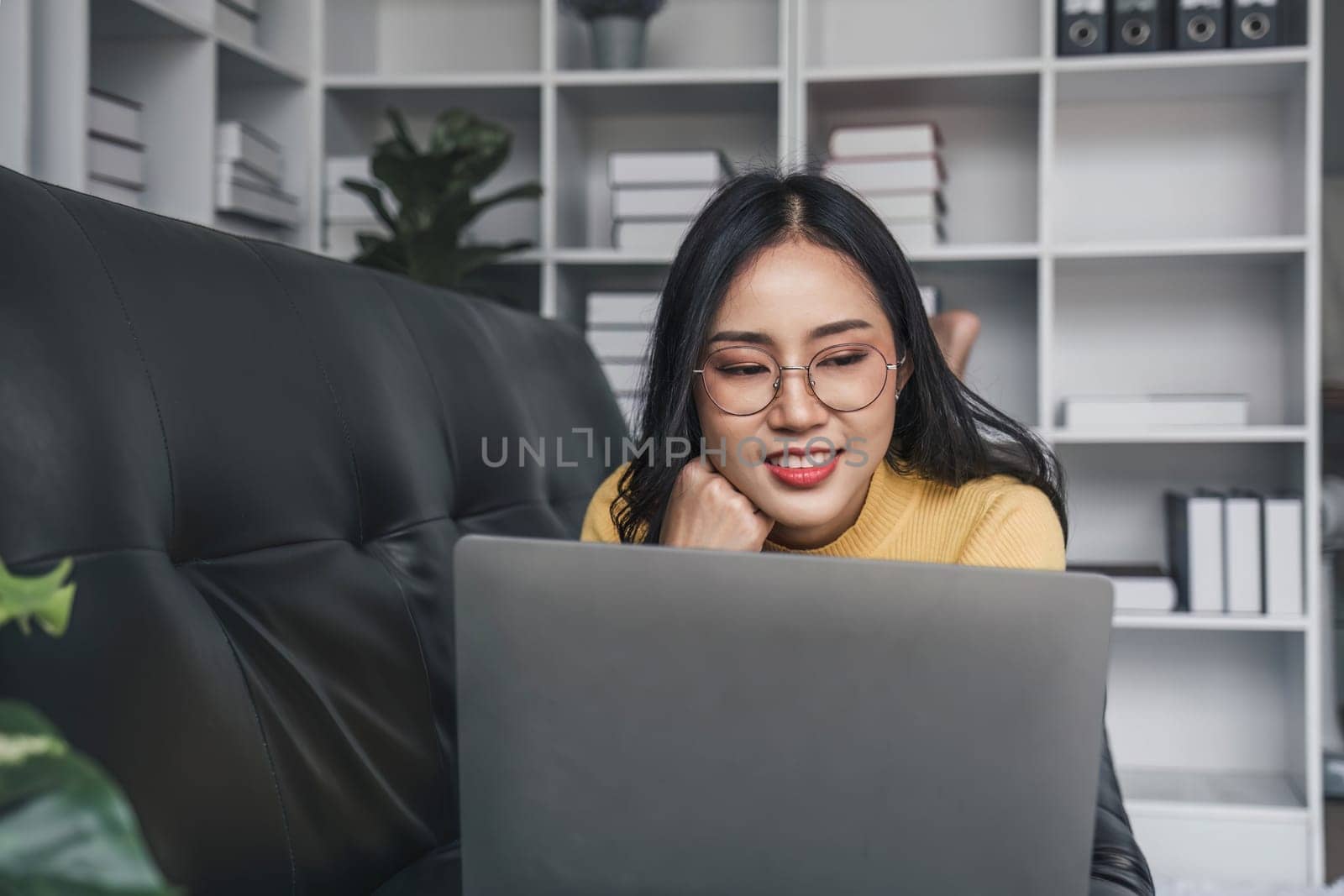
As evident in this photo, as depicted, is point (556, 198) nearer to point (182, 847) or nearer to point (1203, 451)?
point (1203, 451)

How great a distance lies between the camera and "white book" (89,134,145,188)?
189cm

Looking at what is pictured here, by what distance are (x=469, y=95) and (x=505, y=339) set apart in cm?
142

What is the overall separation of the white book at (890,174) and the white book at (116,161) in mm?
1329

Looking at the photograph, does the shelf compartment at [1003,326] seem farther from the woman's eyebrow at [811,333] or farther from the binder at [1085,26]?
the woman's eyebrow at [811,333]

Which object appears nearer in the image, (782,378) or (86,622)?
(86,622)

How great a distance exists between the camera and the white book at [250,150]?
2.20 m

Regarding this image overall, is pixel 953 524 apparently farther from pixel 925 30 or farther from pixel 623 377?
pixel 925 30

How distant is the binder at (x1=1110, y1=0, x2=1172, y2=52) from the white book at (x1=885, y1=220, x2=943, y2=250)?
523 millimetres

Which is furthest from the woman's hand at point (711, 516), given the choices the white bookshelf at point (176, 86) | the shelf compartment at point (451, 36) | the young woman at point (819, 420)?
the shelf compartment at point (451, 36)

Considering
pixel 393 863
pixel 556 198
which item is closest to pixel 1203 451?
pixel 556 198

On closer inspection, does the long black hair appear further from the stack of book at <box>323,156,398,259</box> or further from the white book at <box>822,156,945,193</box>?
the stack of book at <box>323,156,398,259</box>

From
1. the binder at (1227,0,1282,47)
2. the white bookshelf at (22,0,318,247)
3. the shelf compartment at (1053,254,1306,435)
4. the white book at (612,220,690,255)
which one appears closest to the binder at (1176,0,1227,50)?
the binder at (1227,0,1282,47)

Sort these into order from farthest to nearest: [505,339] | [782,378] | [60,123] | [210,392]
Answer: [60,123], [505,339], [782,378], [210,392]

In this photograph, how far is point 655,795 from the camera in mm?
569
